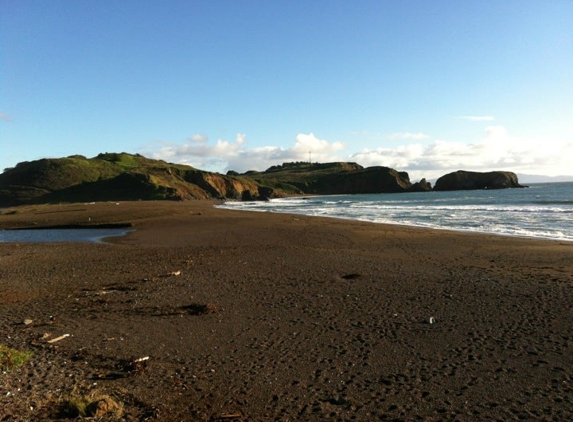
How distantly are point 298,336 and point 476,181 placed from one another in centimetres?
17179

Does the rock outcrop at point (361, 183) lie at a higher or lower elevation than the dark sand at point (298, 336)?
higher

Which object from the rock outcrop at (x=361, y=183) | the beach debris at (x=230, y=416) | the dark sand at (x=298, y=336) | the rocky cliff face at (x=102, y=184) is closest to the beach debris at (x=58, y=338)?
the dark sand at (x=298, y=336)

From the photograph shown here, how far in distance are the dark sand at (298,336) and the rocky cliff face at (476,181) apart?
155454 mm

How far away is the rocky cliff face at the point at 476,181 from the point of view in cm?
15912

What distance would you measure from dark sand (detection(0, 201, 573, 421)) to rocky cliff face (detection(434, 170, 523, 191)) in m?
155

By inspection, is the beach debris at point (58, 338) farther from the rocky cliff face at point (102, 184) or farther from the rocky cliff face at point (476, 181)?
the rocky cliff face at point (476, 181)

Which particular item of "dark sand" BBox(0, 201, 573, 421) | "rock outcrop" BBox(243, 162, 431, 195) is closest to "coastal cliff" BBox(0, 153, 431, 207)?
"rock outcrop" BBox(243, 162, 431, 195)

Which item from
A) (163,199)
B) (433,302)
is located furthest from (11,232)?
(163,199)

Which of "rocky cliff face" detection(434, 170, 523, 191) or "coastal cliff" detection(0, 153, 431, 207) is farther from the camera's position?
"rocky cliff face" detection(434, 170, 523, 191)

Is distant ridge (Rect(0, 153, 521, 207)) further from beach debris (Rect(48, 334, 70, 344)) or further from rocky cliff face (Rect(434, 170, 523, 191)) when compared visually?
beach debris (Rect(48, 334, 70, 344))

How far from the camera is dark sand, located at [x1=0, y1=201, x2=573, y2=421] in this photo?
6.15m

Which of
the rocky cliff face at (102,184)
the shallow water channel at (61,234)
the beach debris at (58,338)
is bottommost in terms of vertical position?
the beach debris at (58,338)

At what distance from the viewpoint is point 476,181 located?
538 ft

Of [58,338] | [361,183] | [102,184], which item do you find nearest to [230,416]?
[58,338]
